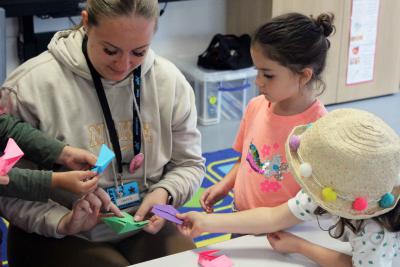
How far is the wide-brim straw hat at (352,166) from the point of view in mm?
982

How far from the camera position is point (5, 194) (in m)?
1.28

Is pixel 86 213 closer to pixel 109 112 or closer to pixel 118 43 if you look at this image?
pixel 109 112

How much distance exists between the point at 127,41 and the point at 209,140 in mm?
2047

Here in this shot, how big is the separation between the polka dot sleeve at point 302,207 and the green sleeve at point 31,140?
608 millimetres

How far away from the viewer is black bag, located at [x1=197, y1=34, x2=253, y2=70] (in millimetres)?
3477

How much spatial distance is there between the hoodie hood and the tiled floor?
5.86 ft

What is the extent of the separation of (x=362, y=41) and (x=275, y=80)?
8.64ft

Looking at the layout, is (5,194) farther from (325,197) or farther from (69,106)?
(325,197)

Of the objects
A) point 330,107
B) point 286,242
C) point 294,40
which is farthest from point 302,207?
point 330,107

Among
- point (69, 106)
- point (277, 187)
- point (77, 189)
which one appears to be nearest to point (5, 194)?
point (77, 189)

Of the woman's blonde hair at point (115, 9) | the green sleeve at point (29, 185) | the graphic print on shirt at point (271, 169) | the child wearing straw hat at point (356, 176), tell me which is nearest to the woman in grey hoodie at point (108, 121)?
the woman's blonde hair at point (115, 9)

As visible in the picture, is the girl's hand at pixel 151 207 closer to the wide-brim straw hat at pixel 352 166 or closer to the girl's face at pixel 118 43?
the girl's face at pixel 118 43

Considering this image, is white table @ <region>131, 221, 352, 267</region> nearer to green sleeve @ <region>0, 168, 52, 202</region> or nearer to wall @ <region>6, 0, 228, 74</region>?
green sleeve @ <region>0, 168, 52, 202</region>

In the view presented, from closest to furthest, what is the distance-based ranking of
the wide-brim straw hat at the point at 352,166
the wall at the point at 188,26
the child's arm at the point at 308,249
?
the wide-brim straw hat at the point at 352,166 → the child's arm at the point at 308,249 → the wall at the point at 188,26
